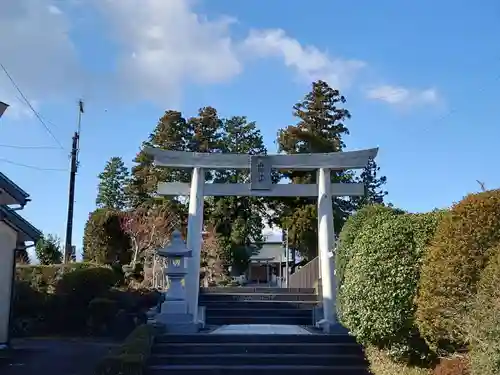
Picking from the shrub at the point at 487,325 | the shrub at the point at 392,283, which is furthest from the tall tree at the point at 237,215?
the shrub at the point at 487,325

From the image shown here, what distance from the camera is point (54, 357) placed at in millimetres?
11797

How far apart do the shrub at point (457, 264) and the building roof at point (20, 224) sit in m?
8.87

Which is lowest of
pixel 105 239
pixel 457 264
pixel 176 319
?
pixel 176 319

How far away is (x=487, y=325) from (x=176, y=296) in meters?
9.40

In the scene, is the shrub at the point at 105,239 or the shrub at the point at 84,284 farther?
the shrub at the point at 105,239

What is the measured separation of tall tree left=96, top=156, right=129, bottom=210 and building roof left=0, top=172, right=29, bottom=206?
2544cm

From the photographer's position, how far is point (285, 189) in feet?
53.0

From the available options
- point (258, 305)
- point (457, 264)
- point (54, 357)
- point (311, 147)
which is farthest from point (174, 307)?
point (311, 147)

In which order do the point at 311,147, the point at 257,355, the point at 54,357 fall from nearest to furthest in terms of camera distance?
the point at 257,355, the point at 54,357, the point at 311,147

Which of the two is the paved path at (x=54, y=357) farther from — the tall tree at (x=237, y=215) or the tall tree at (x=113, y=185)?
the tall tree at (x=113, y=185)

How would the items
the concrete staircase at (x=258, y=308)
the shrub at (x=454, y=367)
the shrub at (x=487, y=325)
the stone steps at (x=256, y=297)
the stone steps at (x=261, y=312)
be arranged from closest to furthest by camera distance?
the shrub at (x=487, y=325) → the shrub at (x=454, y=367) → the concrete staircase at (x=258, y=308) → the stone steps at (x=261, y=312) → the stone steps at (x=256, y=297)

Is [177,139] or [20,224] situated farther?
[177,139]

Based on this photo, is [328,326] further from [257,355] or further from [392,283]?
[392,283]

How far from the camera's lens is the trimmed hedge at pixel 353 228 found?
9062 mm
